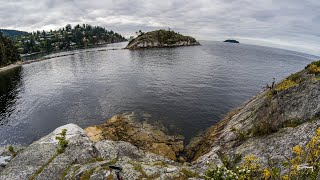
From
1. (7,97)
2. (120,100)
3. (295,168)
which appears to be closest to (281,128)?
(295,168)

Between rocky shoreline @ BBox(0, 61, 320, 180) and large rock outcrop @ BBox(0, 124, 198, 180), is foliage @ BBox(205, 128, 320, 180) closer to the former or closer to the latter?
rocky shoreline @ BBox(0, 61, 320, 180)

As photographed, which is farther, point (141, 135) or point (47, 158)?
point (141, 135)

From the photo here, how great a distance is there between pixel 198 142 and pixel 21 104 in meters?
52.0

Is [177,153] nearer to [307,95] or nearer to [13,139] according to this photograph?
[307,95]

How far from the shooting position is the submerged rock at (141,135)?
28.8 m

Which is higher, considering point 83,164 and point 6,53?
point 6,53

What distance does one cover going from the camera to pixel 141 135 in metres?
32.3

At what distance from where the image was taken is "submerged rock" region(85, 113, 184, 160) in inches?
1135

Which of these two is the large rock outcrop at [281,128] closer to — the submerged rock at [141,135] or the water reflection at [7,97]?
the submerged rock at [141,135]

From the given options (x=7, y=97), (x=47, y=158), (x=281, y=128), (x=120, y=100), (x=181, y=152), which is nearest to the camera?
(x=47, y=158)

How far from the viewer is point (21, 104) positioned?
53375 mm

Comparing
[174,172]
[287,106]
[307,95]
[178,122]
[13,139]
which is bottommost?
[13,139]

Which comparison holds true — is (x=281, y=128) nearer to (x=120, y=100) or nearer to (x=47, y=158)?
(x=47, y=158)

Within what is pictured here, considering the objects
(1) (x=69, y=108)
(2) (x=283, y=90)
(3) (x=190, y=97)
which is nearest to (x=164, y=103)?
(3) (x=190, y=97)
